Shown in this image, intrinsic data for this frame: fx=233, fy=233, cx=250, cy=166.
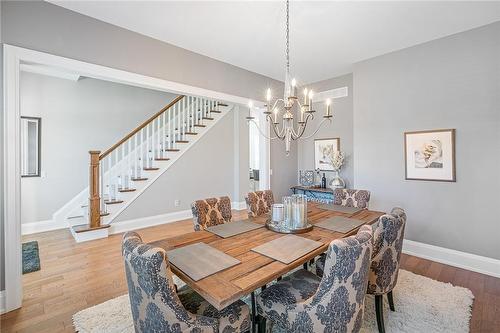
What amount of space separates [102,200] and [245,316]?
407cm

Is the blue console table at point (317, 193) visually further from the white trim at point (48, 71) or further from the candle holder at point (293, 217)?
the white trim at point (48, 71)

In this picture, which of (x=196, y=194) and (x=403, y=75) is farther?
(x=196, y=194)

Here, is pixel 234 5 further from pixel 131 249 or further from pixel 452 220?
pixel 452 220

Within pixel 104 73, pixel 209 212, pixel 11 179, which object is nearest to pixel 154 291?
pixel 209 212

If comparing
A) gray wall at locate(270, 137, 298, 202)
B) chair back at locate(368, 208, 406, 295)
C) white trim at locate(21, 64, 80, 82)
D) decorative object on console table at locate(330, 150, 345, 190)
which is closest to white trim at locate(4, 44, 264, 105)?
gray wall at locate(270, 137, 298, 202)

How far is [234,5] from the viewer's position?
243 cm

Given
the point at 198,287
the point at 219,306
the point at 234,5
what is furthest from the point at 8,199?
the point at 234,5

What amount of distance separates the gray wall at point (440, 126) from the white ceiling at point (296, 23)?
276 mm

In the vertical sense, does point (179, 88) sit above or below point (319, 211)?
above

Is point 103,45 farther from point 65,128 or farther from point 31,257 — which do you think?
point 31,257

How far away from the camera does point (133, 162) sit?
16.4ft

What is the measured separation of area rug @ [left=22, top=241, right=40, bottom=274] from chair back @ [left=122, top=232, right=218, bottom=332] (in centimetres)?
276

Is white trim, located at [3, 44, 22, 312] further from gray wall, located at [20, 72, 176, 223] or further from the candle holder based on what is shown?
gray wall, located at [20, 72, 176, 223]

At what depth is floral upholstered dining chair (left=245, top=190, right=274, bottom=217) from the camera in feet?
9.25
